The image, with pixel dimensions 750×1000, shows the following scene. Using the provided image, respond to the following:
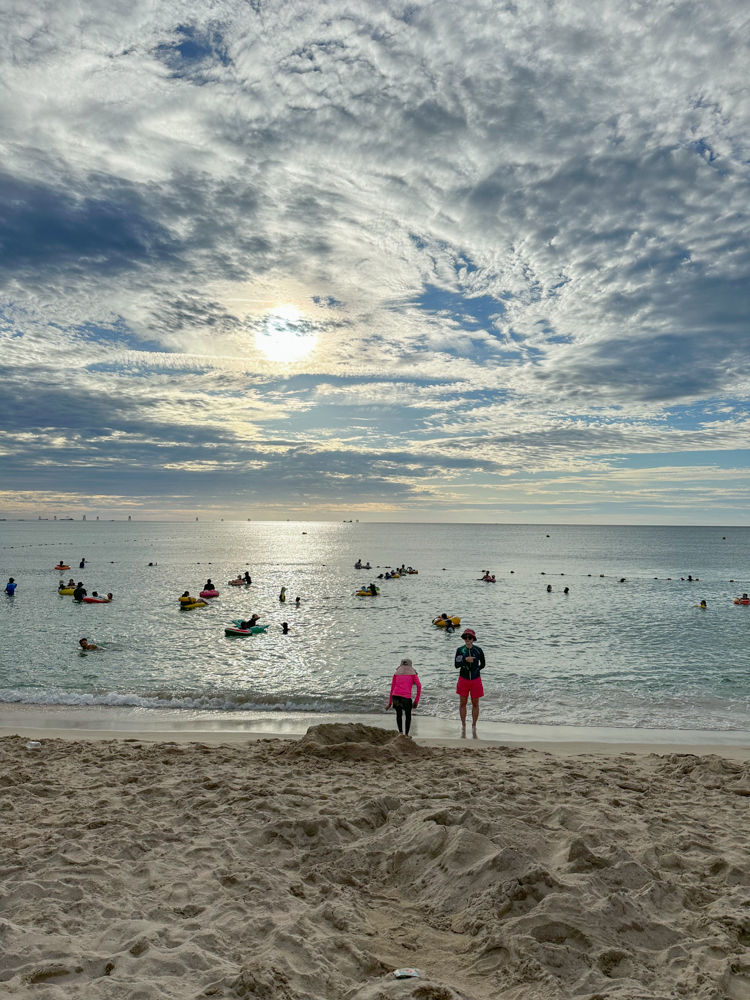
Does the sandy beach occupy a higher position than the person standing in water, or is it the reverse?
the person standing in water

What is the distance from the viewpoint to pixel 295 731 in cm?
1552

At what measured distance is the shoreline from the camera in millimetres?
14055

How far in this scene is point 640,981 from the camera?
15.7 ft

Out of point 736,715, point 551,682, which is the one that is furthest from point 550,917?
point 551,682

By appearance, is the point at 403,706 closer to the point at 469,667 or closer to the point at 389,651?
the point at 469,667

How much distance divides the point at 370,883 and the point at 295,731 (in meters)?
9.44

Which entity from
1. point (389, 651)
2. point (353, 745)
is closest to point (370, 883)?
point (353, 745)

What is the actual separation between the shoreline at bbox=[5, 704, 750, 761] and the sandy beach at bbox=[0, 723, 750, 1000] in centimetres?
392

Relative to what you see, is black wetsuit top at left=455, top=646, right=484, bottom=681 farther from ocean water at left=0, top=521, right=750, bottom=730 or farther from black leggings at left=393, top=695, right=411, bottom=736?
ocean water at left=0, top=521, right=750, bottom=730

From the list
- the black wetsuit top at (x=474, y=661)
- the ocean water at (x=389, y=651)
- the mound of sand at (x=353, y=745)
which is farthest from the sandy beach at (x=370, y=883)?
the ocean water at (x=389, y=651)

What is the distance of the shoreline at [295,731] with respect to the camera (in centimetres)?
1405

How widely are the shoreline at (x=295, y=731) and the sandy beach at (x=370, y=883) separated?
392 cm

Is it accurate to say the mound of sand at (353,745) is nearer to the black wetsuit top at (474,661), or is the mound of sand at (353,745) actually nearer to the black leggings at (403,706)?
the black leggings at (403,706)

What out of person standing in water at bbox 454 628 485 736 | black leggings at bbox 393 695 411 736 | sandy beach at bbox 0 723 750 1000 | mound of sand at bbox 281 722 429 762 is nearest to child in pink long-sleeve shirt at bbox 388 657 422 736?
black leggings at bbox 393 695 411 736
